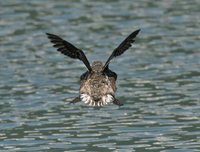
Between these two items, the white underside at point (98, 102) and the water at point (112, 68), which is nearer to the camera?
the white underside at point (98, 102)

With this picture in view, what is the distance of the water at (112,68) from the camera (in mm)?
17016

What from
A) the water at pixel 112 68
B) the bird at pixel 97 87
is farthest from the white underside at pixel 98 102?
the water at pixel 112 68

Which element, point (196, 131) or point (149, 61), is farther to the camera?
point (149, 61)

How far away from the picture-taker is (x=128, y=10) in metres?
28.0

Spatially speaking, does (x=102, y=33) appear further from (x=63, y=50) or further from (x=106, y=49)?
(x=63, y=50)

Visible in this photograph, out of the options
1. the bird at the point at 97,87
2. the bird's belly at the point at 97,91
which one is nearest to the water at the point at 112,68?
the bird at the point at 97,87

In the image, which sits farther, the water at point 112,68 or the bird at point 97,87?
the water at point 112,68

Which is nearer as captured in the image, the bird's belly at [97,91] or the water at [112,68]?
the bird's belly at [97,91]

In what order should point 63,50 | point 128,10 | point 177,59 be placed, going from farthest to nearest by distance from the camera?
point 128,10 → point 177,59 → point 63,50

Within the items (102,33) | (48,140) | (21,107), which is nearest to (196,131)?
(48,140)

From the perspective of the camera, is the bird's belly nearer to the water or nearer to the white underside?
the white underside

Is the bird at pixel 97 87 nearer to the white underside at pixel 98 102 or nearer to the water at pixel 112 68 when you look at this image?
the white underside at pixel 98 102

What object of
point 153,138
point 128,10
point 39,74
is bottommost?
point 153,138

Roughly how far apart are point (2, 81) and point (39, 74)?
1.07 meters
